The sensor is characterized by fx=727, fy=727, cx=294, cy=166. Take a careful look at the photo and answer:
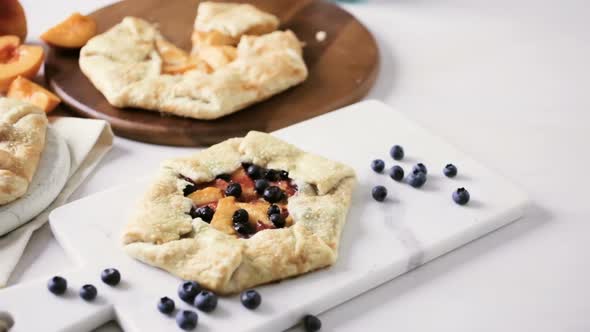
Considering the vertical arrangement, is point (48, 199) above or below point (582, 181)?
below

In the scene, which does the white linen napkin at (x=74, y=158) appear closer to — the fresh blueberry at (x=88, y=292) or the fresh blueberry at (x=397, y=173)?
the fresh blueberry at (x=88, y=292)

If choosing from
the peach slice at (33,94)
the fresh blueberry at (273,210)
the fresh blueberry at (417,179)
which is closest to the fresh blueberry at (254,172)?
the fresh blueberry at (273,210)

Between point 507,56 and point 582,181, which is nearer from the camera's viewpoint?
point 582,181

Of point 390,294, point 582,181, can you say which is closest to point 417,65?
point 582,181

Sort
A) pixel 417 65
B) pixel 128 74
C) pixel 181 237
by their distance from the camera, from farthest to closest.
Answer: pixel 417 65 < pixel 128 74 < pixel 181 237

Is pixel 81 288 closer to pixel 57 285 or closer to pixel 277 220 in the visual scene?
pixel 57 285

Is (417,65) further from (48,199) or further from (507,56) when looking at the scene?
(48,199)

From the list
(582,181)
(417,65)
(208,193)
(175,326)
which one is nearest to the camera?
(175,326)

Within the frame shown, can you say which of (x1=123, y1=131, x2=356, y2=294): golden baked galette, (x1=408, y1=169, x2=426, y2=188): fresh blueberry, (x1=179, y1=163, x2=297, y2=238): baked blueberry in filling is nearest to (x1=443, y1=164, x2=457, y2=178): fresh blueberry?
(x1=408, y1=169, x2=426, y2=188): fresh blueberry
